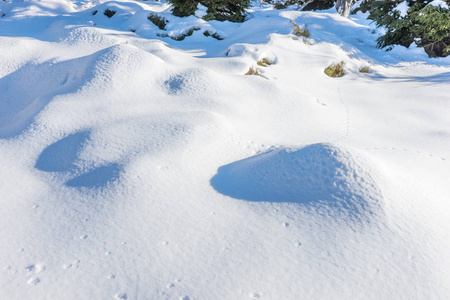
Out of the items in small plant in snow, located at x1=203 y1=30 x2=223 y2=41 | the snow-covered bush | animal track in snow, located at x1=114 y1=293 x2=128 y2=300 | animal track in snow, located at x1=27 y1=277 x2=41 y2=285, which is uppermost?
the snow-covered bush

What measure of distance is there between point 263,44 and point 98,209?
20.3 feet

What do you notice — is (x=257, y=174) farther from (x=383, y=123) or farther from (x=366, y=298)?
(x=383, y=123)

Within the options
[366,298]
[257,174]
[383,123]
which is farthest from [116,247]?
[383,123]

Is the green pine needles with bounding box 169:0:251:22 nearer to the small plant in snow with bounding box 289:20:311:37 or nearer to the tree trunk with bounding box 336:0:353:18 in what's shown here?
the small plant in snow with bounding box 289:20:311:37

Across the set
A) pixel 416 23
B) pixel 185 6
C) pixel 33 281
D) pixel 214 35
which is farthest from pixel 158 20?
pixel 33 281

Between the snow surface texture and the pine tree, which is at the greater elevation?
the pine tree

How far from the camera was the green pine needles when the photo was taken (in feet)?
32.8

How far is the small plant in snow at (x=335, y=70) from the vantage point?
22.8 feet

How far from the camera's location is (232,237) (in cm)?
225

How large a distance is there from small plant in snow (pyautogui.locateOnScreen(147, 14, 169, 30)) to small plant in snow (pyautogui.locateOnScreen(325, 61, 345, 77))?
5.56 m

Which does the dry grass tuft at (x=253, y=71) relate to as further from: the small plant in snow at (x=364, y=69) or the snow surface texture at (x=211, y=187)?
the small plant in snow at (x=364, y=69)

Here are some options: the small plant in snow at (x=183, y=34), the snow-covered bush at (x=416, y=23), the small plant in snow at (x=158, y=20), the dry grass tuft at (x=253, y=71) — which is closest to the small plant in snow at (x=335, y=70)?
the dry grass tuft at (x=253, y=71)

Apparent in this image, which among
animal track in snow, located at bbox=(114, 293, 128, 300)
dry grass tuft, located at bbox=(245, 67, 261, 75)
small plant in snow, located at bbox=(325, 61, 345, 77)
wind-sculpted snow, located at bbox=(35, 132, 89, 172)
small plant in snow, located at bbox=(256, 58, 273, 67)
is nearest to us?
animal track in snow, located at bbox=(114, 293, 128, 300)

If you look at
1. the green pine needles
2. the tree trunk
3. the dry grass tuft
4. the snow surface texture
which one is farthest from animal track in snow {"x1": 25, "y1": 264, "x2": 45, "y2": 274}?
the tree trunk
